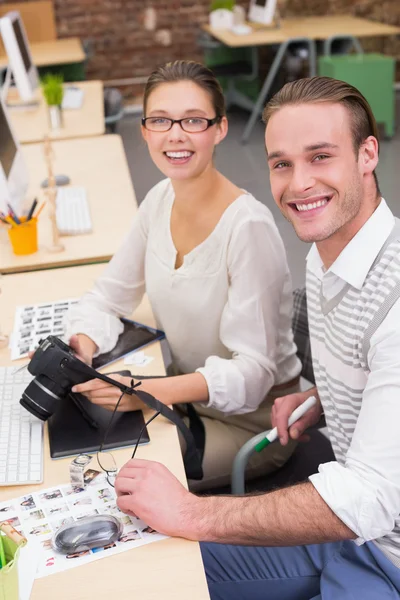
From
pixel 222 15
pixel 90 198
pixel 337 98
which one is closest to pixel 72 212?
pixel 90 198

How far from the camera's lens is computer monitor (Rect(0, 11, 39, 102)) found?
4180 mm

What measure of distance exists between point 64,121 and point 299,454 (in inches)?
108

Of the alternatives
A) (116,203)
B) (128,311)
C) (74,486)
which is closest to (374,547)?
(74,486)

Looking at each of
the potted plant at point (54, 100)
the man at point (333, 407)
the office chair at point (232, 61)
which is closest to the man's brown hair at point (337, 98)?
A: the man at point (333, 407)

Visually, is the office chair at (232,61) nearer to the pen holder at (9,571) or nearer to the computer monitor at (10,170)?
the computer monitor at (10,170)

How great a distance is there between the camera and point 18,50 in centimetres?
431

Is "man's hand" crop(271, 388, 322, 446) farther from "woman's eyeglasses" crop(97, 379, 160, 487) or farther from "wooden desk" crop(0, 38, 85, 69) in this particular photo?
"wooden desk" crop(0, 38, 85, 69)

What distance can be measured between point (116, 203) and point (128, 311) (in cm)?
94

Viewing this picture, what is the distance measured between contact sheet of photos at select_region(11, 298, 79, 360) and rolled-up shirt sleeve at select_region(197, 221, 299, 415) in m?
0.44

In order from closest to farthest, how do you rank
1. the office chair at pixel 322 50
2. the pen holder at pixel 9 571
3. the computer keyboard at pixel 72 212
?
the pen holder at pixel 9 571
the computer keyboard at pixel 72 212
the office chair at pixel 322 50

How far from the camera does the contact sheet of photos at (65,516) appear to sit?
1203mm

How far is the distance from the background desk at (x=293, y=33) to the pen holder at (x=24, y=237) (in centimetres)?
393

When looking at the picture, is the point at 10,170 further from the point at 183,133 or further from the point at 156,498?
the point at 156,498

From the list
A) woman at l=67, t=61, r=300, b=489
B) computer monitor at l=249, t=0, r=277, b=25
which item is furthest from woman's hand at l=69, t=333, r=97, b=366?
computer monitor at l=249, t=0, r=277, b=25
